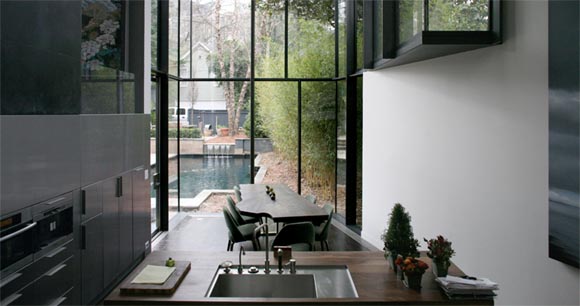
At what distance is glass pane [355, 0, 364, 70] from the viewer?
27.8 feet

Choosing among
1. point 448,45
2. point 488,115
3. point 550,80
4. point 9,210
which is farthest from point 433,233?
point 9,210

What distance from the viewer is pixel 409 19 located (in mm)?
5355

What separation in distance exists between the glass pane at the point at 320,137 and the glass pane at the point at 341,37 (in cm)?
44

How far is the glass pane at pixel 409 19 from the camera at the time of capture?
16.0 ft

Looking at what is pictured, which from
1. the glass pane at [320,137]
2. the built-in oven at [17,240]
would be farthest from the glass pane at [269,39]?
the built-in oven at [17,240]

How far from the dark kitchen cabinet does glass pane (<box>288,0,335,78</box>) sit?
19.8ft

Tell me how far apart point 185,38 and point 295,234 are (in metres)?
5.82

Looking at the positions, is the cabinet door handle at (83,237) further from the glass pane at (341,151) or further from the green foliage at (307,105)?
the green foliage at (307,105)

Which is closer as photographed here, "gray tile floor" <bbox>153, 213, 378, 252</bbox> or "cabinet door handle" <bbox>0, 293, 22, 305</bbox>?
"cabinet door handle" <bbox>0, 293, 22, 305</bbox>

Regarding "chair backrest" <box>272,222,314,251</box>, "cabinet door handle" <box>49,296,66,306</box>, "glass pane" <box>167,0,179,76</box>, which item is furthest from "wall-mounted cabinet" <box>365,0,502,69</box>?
"glass pane" <box>167,0,179,76</box>

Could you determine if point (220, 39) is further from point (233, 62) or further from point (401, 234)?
point (401, 234)

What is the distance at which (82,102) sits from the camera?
474 centimetres

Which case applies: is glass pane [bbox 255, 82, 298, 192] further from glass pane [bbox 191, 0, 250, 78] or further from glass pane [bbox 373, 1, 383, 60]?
glass pane [bbox 373, 1, 383, 60]

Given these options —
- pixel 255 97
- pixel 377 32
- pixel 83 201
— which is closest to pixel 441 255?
pixel 83 201
